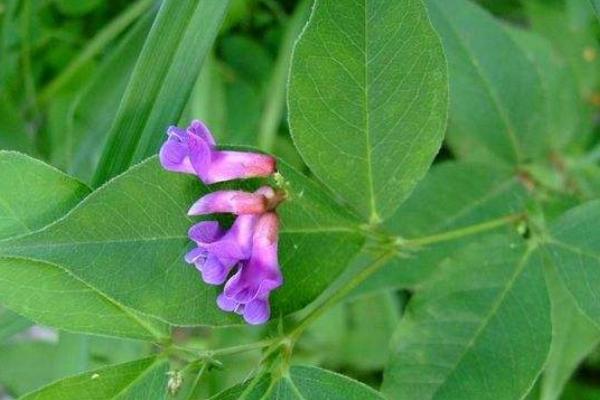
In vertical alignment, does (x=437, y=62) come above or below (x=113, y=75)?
below

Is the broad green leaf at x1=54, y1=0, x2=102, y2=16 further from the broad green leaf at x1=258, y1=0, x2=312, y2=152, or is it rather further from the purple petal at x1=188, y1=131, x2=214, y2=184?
the purple petal at x1=188, y1=131, x2=214, y2=184

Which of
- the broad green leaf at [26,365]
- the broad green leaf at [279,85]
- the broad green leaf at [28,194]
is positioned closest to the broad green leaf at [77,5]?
the broad green leaf at [279,85]

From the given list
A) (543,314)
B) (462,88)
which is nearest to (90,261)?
(543,314)

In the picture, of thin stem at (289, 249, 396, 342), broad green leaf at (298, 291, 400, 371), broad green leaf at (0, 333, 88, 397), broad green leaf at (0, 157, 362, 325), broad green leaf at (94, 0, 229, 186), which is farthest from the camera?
broad green leaf at (298, 291, 400, 371)

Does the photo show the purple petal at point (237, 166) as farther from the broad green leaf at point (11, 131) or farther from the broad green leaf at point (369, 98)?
the broad green leaf at point (11, 131)

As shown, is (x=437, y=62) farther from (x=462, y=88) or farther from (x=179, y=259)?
(x=462, y=88)

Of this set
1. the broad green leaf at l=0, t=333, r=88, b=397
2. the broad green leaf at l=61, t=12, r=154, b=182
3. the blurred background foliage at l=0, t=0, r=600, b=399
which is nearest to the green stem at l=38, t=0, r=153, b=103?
the blurred background foliage at l=0, t=0, r=600, b=399

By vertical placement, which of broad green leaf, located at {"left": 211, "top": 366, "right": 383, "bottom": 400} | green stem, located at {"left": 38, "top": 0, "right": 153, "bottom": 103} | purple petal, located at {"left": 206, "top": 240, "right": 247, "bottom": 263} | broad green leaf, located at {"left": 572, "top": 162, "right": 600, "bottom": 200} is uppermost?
green stem, located at {"left": 38, "top": 0, "right": 153, "bottom": 103}
